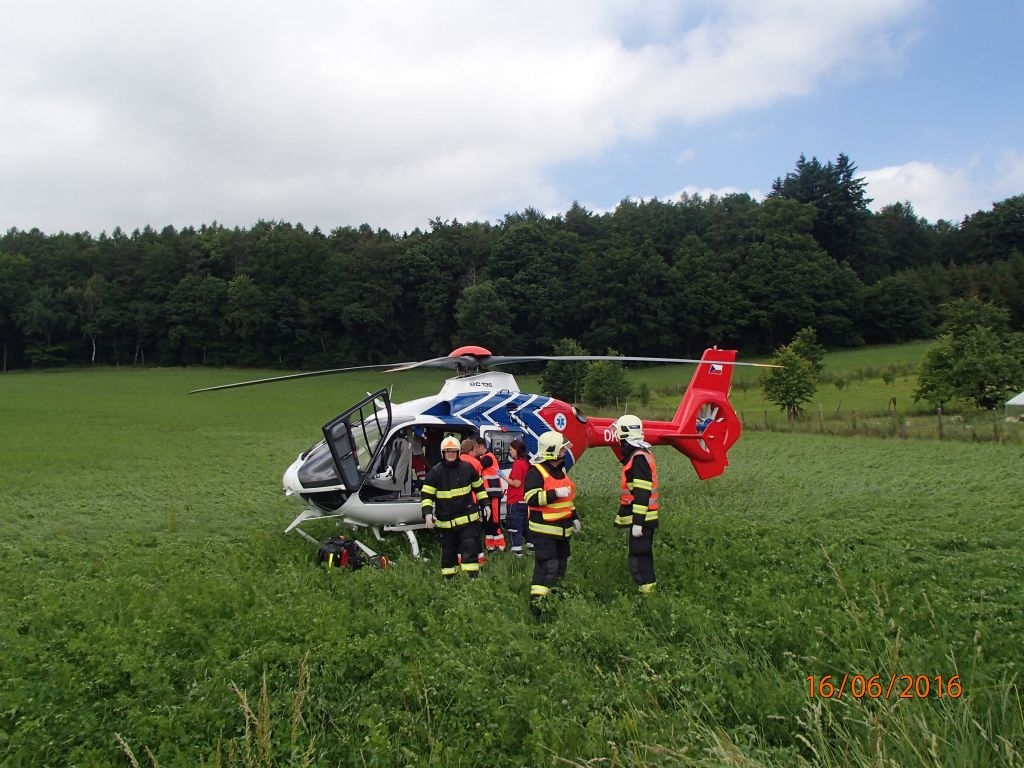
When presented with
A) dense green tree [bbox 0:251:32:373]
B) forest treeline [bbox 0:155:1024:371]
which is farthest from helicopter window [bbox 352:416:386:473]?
dense green tree [bbox 0:251:32:373]

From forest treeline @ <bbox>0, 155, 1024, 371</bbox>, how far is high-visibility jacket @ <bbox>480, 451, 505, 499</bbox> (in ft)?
171

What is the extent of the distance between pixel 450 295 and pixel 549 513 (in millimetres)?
65049

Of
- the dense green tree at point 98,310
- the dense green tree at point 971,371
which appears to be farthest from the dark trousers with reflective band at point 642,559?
the dense green tree at point 98,310

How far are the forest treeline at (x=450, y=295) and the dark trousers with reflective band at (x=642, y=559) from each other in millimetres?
54686

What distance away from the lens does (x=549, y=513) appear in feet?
23.8

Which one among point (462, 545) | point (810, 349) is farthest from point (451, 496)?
point (810, 349)

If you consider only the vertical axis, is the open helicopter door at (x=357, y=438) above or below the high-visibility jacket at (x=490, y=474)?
above

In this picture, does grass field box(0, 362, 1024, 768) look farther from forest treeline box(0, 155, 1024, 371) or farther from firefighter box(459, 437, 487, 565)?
forest treeline box(0, 155, 1024, 371)

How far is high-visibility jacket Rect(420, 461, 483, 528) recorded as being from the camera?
8203mm

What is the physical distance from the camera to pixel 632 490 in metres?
7.62

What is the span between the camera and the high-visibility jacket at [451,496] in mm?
8203

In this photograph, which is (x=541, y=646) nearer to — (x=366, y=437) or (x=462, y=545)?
(x=462, y=545)

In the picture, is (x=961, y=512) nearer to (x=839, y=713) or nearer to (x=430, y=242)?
(x=839, y=713)
